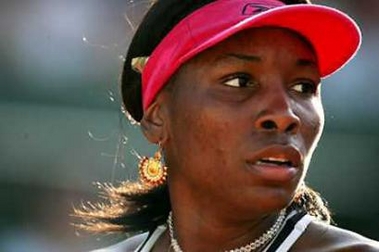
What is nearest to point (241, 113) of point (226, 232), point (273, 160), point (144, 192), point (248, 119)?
point (248, 119)

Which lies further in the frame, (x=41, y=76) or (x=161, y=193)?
(x=41, y=76)

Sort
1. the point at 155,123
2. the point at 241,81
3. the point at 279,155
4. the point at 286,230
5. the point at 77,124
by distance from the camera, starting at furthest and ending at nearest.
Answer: the point at 77,124
the point at 155,123
the point at 286,230
the point at 241,81
the point at 279,155

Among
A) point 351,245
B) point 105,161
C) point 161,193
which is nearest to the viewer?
point 351,245

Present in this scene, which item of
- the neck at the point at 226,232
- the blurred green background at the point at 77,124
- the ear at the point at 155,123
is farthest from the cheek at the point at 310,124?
the blurred green background at the point at 77,124

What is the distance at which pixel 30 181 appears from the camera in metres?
6.04

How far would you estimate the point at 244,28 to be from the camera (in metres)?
2.23

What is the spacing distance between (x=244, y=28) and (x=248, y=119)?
21 centimetres

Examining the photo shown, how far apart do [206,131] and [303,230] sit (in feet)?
1.05

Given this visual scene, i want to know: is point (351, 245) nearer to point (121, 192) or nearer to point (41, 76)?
point (121, 192)

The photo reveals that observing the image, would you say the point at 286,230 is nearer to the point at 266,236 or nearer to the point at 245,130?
the point at 266,236

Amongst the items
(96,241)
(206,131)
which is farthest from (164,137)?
(96,241)

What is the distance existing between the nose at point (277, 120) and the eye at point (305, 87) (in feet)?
0.36

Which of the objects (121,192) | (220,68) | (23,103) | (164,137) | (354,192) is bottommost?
(354,192)

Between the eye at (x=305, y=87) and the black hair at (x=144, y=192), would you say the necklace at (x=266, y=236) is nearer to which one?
the black hair at (x=144, y=192)
